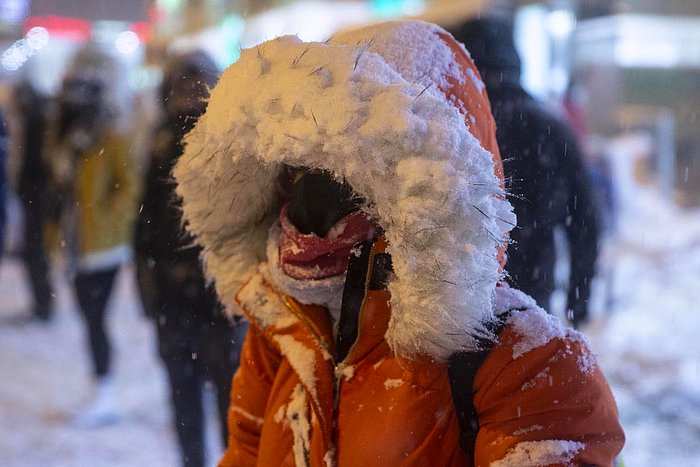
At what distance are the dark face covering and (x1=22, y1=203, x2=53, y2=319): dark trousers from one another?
4699mm

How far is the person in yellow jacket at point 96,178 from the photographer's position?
376 cm

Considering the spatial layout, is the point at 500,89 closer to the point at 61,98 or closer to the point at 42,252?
the point at 61,98

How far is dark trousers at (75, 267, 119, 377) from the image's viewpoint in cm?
386

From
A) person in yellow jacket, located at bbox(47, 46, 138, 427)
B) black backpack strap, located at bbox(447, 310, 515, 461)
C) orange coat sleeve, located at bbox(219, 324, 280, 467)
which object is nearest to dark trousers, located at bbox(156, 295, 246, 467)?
orange coat sleeve, located at bbox(219, 324, 280, 467)

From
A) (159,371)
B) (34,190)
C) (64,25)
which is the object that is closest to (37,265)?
(34,190)

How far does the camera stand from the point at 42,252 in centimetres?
585

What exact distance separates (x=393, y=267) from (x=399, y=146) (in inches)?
9.3

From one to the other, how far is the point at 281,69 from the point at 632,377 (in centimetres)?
384

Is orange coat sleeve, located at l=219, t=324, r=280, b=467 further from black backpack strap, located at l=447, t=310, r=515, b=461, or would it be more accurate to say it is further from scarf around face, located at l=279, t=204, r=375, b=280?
black backpack strap, located at l=447, t=310, r=515, b=461

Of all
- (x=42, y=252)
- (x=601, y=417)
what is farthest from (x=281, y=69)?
(x=42, y=252)

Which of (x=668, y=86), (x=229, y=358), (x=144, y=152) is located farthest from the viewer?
(x=668, y=86)

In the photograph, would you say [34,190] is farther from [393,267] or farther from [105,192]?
[393,267]

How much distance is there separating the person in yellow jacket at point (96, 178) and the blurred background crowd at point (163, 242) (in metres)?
0.01

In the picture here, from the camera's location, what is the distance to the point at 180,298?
2.69 metres
